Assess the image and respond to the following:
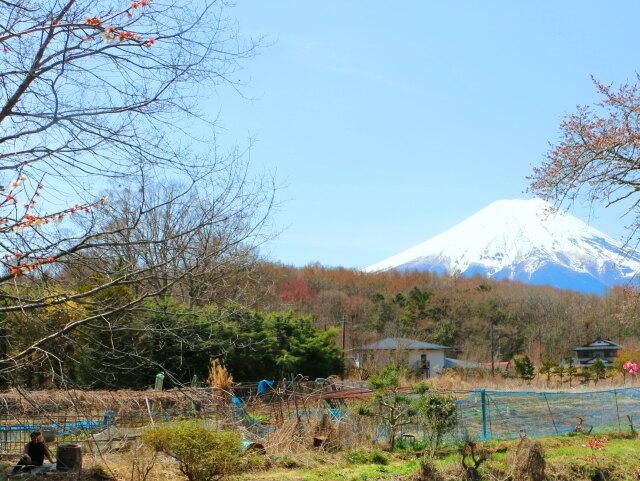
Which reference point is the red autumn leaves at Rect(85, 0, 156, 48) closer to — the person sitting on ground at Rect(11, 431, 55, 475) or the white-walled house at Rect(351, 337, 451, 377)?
the person sitting on ground at Rect(11, 431, 55, 475)

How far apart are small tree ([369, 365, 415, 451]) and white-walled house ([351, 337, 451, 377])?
→ 21.9 metres

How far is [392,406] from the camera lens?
15.4m

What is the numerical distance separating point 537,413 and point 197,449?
33.3 feet

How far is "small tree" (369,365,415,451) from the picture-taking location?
1525 cm

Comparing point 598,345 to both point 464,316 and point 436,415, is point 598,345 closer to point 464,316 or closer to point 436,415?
point 464,316

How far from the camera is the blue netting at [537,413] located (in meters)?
16.8

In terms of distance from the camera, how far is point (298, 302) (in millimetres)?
61625

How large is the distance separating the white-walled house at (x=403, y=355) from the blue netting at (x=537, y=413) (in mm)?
19055

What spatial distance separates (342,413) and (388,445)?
4.00 ft

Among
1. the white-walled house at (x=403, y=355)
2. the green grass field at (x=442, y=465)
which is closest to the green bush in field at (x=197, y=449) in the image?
the green grass field at (x=442, y=465)

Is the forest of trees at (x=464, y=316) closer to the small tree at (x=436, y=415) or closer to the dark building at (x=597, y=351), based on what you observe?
the dark building at (x=597, y=351)

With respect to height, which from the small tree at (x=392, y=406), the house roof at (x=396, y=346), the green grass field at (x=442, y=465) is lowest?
the green grass field at (x=442, y=465)

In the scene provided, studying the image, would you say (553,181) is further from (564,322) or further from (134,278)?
(564,322)

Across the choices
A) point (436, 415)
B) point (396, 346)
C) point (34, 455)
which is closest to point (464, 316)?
point (396, 346)
